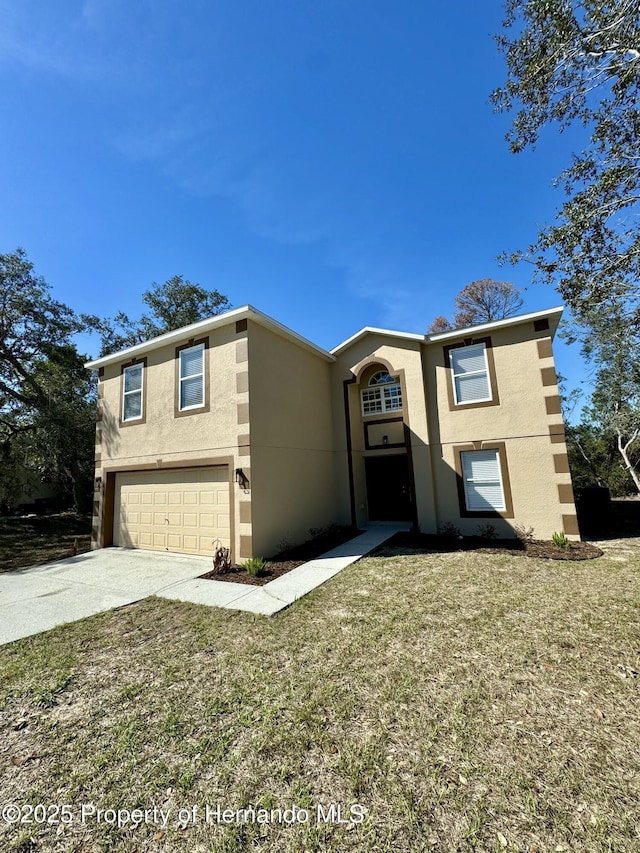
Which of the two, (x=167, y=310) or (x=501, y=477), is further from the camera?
(x=167, y=310)

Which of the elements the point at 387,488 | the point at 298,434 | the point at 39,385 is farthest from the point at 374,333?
the point at 39,385

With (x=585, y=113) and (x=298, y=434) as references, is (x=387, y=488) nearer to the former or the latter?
(x=298, y=434)

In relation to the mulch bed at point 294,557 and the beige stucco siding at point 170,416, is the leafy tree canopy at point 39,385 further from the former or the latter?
the mulch bed at point 294,557

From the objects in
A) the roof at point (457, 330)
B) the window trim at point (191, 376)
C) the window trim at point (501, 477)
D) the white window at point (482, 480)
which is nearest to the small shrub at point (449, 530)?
the window trim at point (501, 477)

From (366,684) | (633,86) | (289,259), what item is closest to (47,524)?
(289,259)

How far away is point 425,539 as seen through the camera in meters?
9.89

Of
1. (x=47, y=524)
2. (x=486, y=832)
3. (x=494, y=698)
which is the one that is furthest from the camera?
(x=47, y=524)

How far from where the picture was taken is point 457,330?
1057 cm

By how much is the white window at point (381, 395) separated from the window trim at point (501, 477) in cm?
291

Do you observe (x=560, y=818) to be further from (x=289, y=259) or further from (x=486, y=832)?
(x=289, y=259)

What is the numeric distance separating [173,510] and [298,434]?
13.7ft

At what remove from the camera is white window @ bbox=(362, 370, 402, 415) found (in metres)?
12.4

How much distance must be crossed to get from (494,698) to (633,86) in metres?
12.0

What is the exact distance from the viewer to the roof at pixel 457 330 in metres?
9.55
